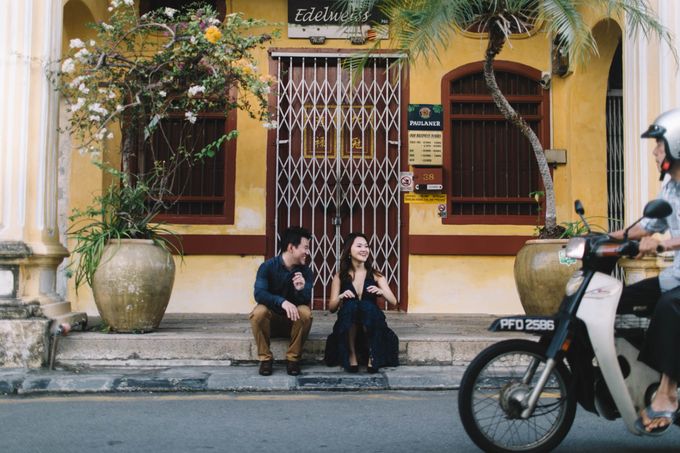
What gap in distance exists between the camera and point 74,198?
29.8 ft

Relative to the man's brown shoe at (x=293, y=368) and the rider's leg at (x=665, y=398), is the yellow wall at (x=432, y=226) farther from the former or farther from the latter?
the rider's leg at (x=665, y=398)

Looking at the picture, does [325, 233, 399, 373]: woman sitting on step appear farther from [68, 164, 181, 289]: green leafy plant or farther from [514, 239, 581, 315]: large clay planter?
[68, 164, 181, 289]: green leafy plant

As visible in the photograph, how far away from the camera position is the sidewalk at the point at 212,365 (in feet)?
19.0

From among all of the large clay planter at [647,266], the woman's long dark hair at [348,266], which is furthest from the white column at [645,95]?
the woman's long dark hair at [348,266]

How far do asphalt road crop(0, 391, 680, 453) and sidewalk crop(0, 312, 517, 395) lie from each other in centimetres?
20

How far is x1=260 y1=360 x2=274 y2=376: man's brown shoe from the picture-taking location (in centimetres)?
600

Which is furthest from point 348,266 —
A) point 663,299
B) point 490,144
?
point 490,144

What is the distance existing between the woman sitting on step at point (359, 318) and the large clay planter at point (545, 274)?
1523 millimetres

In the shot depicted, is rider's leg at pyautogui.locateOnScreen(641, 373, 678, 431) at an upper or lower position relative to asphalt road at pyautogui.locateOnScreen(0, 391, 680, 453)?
upper

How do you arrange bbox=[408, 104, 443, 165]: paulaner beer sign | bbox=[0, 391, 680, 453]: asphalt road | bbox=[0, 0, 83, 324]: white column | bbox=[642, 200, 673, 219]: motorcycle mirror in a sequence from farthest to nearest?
bbox=[408, 104, 443, 165]: paulaner beer sign
bbox=[0, 0, 83, 324]: white column
bbox=[0, 391, 680, 453]: asphalt road
bbox=[642, 200, 673, 219]: motorcycle mirror

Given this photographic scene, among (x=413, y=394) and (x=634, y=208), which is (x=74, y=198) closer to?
(x=413, y=394)

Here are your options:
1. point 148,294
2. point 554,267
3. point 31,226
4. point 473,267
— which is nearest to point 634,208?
point 554,267

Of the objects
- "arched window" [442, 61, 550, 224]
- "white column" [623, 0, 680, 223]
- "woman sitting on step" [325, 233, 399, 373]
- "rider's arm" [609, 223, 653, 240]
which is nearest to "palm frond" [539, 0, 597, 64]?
"white column" [623, 0, 680, 223]

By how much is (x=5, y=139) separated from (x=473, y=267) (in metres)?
5.31
